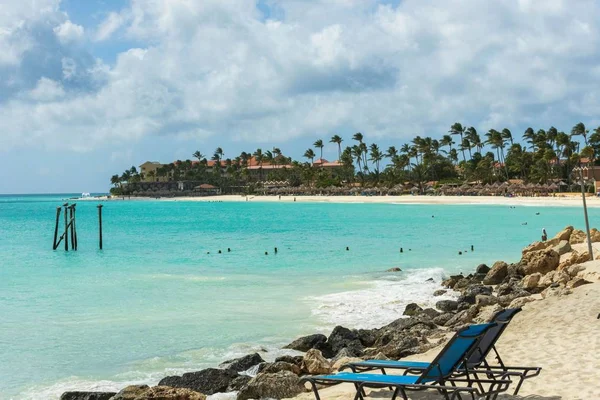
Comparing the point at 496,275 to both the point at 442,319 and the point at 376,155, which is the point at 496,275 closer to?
the point at 442,319

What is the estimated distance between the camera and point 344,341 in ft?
35.7

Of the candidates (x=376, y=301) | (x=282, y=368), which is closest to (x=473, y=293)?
(x=376, y=301)

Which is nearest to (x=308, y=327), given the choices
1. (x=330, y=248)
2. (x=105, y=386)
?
(x=105, y=386)

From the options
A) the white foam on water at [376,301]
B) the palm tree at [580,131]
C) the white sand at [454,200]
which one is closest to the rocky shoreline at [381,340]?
the white foam on water at [376,301]

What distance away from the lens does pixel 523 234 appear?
121 ft

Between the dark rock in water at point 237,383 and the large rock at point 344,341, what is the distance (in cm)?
221

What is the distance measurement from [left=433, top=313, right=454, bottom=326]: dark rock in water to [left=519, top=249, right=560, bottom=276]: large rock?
5.59 metres

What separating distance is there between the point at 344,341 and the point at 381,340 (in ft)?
2.09

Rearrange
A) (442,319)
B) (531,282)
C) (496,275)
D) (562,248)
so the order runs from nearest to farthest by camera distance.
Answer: (442,319) < (531,282) < (496,275) < (562,248)

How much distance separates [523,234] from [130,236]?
26715 mm

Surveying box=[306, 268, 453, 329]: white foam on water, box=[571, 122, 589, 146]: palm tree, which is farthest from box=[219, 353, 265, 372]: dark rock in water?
box=[571, 122, 589, 146]: palm tree

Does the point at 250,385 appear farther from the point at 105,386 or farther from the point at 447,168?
the point at 447,168

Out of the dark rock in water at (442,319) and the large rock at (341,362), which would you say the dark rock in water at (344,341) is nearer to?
the large rock at (341,362)

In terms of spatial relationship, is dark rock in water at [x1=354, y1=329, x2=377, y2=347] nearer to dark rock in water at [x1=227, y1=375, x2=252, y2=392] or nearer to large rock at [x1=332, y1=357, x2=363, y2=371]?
large rock at [x1=332, y1=357, x2=363, y2=371]
